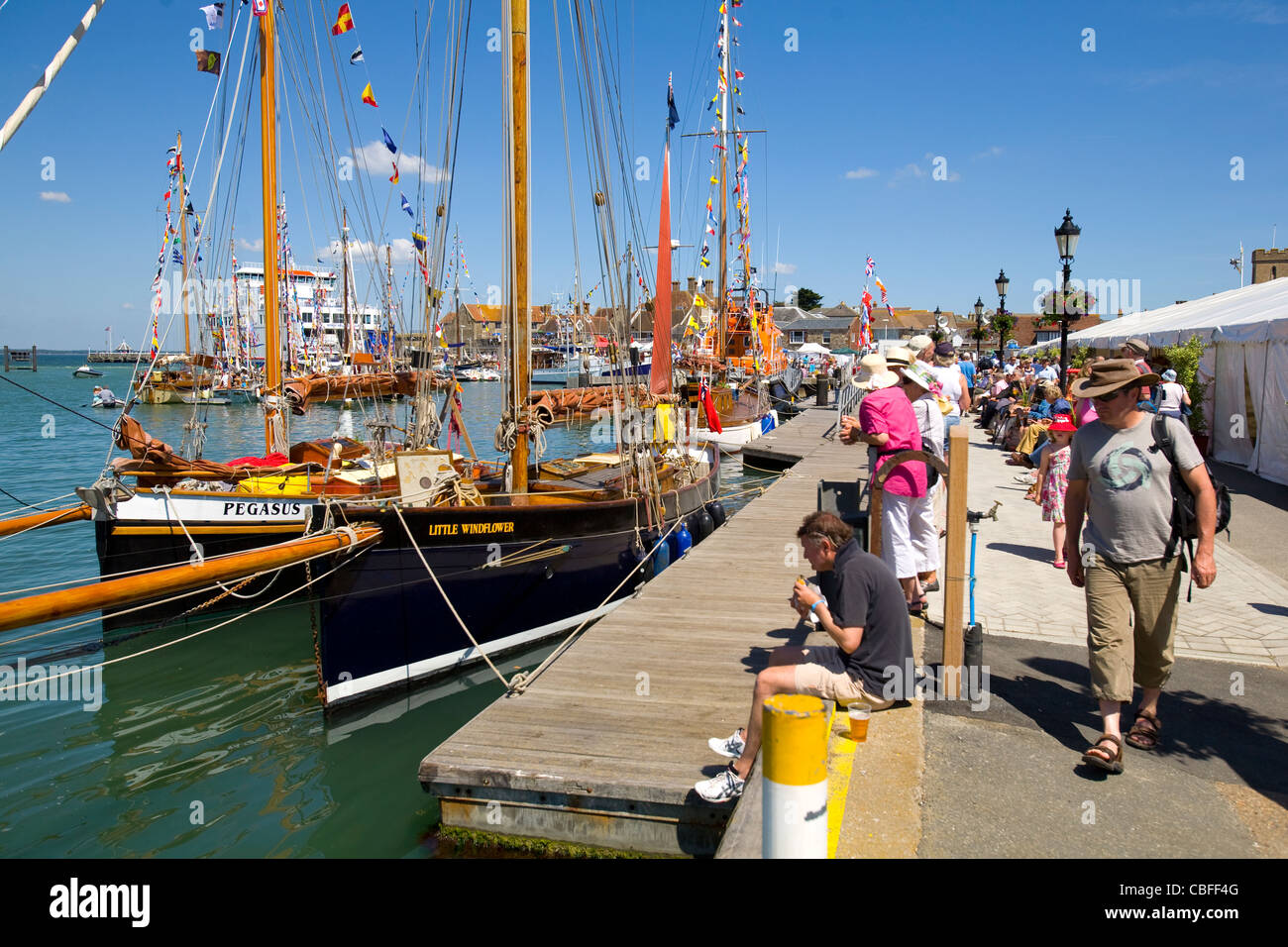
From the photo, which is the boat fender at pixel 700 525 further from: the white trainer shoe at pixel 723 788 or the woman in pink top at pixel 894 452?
the white trainer shoe at pixel 723 788

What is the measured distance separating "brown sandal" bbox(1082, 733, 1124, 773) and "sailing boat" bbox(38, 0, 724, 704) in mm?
5310

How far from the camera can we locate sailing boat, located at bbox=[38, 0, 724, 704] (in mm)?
8086

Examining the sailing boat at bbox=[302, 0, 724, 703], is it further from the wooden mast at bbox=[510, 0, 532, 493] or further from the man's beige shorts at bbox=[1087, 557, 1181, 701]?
the man's beige shorts at bbox=[1087, 557, 1181, 701]

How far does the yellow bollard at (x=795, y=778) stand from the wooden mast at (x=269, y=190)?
12548mm

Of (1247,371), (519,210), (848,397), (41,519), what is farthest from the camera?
(848,397)

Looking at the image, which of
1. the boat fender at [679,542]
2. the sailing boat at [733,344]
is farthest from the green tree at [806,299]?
the boat fender at [679,542]

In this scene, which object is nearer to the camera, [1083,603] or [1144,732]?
[1144,732]

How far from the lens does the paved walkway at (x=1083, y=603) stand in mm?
6297

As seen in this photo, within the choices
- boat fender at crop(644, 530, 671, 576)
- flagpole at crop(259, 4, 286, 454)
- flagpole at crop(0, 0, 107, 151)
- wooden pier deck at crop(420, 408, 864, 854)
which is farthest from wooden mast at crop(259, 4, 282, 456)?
flagpole at crop(0, 0, 107, 151)

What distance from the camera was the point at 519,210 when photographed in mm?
9773

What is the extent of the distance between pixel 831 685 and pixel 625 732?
158 centimetres

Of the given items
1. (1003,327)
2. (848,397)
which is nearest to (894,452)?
(848,397)

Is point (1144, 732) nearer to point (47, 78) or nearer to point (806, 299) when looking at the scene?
point (47, 78)

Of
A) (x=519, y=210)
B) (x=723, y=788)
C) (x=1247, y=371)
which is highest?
(x=519, y=210)
